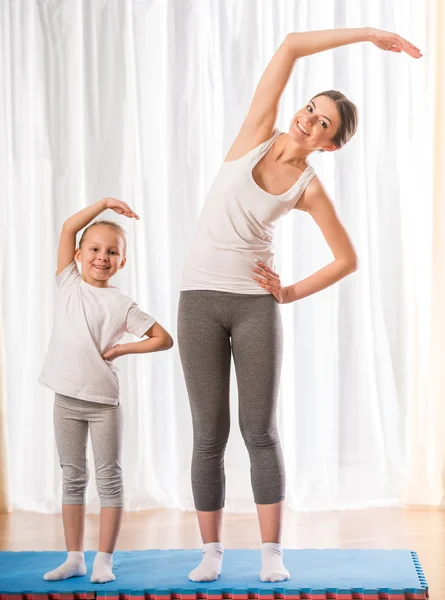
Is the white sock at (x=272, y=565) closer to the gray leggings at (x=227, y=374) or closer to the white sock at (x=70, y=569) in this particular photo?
the gray leggings at (x=227, y=374)

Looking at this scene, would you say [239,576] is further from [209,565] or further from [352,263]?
[352,263]

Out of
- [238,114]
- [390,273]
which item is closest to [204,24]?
[238,114]

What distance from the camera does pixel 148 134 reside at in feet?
10.7

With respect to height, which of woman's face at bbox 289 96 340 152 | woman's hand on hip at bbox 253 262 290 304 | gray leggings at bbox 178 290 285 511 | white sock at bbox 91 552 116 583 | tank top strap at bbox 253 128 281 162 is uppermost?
woman's face at bbox 289 96 340 152

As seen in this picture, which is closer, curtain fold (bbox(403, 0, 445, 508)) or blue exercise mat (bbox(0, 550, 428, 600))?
blue exercise mat (bbox(0, 550, 428, 600))

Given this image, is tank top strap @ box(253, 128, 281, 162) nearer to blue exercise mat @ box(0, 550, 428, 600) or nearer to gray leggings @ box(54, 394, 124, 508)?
gray leggings @ box(54, 394, 124, 508)

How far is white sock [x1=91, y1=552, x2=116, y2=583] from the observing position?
2104 mm

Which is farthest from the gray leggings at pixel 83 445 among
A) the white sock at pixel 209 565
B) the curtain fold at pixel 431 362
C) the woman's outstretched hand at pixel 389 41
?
the curtain fold at pixel 431 362

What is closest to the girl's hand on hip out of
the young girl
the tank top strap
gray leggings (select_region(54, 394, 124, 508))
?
the young girl

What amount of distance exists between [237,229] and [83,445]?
2.31ft

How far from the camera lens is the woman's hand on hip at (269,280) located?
210 cm

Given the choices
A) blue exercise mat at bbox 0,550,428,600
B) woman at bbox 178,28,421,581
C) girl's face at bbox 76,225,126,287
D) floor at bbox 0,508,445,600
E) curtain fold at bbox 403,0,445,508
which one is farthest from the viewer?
curtain fold at bbox 403,0,445,508

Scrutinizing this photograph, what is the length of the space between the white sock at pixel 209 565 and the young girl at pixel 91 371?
9.1 inches

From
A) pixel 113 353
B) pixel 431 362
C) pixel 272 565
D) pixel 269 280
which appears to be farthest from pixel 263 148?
pixel 431 362
